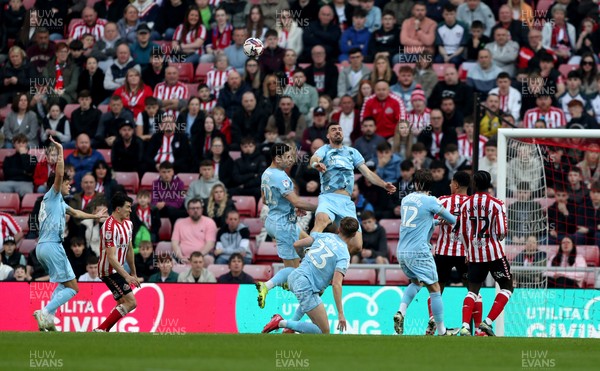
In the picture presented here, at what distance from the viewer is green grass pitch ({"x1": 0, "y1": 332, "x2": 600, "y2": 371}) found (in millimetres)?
11234

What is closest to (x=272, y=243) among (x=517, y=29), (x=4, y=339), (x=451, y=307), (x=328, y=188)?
(x=451, y=307)

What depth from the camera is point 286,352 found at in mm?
12227

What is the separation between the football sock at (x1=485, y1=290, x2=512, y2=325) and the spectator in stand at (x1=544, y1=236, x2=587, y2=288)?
3190 millimetres

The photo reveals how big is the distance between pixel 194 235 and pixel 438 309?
6639 mm

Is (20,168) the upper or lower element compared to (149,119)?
lower

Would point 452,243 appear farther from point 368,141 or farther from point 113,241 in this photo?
point 368,141

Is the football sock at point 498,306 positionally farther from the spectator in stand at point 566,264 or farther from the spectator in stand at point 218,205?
the spectator in stand at point 218,205

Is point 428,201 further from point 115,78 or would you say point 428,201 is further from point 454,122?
point 115,78

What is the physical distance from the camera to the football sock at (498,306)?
1620 cm

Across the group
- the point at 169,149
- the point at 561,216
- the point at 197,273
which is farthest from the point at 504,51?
the point at 197,273

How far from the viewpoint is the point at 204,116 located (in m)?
23.5

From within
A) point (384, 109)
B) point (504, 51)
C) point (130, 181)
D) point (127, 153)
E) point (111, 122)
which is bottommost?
point (130, 181)

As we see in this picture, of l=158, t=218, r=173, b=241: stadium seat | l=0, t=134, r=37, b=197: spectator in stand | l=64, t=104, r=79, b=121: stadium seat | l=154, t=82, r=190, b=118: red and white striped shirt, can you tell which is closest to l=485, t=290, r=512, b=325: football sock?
l=158, t=218, r=173, b=241: stadium seat

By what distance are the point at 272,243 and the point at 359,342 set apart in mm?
8119
